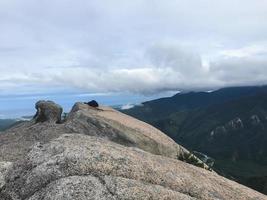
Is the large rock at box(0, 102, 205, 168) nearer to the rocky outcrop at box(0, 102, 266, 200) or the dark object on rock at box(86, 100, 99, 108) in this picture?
the dark object on rock at box(86, 100, 99, 108)

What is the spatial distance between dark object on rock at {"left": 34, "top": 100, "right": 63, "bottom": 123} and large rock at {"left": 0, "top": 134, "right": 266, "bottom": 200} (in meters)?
30.2

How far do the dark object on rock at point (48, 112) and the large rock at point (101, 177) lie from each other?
3018cm

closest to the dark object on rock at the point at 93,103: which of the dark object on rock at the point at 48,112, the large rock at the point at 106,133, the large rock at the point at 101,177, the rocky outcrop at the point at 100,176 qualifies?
the dark object on rock at the point at 48,112

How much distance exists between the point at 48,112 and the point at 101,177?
34905 mm

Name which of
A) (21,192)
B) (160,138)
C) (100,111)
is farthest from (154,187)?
(100,111)

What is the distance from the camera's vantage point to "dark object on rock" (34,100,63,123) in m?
55.5

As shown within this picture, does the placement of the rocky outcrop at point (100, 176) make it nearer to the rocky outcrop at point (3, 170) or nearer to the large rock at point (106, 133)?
the rocky outcrop at point (3, 170)

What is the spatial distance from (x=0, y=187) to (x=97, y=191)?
5414 mm

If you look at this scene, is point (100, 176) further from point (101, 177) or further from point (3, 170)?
point (3, 170)

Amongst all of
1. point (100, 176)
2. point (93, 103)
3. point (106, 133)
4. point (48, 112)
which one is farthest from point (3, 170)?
point (93, 103)

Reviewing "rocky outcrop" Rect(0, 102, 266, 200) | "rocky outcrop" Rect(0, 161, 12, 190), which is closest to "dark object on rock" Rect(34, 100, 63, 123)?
"rocky outcrop" Rect(0, 161, 12, 190)

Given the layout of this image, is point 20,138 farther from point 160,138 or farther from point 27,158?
point 27,158

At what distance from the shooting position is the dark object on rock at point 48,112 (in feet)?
182

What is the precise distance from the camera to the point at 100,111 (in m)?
55.9
